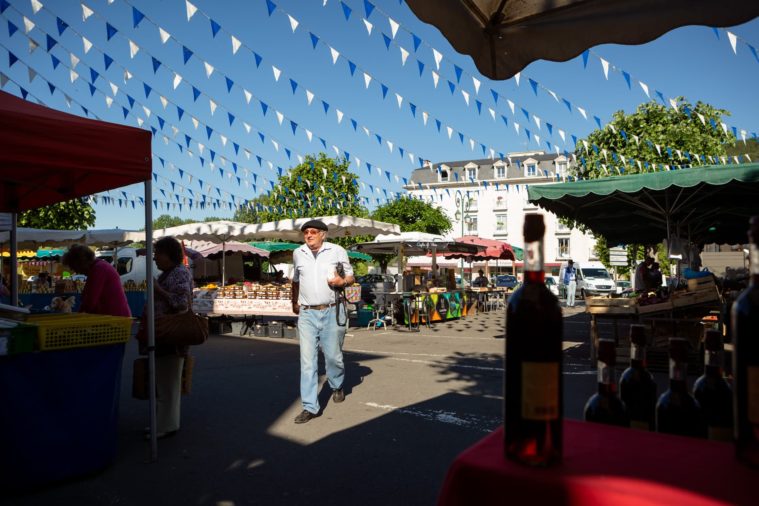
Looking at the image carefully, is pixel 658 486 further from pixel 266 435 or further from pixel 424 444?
pixel 266 435

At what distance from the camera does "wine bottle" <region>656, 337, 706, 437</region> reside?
4.26 ft

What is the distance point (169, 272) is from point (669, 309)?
238 inches

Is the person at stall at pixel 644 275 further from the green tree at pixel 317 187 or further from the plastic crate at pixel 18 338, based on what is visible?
the green tree at pixel 317 187

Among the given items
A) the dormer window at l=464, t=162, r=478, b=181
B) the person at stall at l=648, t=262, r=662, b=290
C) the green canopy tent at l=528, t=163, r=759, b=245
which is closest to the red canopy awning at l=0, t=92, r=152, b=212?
the green canopy tent at l=528, t=163, r=759, b=245

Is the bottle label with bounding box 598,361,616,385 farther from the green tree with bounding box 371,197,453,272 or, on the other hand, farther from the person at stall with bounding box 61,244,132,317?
the green tree with bounding box 371,197,453,272

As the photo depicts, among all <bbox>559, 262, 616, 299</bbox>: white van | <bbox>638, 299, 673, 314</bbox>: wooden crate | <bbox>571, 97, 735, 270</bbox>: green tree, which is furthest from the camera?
<bbox>559, 262, 616, 299</bbox>: white van

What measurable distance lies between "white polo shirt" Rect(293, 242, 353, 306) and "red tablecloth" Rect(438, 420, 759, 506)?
4.36m

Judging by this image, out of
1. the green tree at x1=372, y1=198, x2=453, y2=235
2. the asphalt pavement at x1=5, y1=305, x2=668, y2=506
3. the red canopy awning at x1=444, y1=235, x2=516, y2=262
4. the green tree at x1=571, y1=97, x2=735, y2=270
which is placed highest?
the green tree at x1=571, y1=97, x2=735, y2=270

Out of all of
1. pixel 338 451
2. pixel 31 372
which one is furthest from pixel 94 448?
pixel 338 451

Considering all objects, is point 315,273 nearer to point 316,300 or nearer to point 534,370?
point 316,300

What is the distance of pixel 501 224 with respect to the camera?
61562 millimetres

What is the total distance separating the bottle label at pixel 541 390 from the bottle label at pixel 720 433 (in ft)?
1.51

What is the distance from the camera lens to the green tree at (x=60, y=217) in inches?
1091

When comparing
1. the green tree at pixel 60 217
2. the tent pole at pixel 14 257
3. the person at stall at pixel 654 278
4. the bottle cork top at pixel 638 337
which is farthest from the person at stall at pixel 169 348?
the green tree at pixel 60 217
